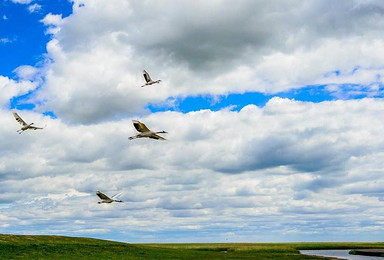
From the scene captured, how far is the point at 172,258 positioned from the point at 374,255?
48.6m

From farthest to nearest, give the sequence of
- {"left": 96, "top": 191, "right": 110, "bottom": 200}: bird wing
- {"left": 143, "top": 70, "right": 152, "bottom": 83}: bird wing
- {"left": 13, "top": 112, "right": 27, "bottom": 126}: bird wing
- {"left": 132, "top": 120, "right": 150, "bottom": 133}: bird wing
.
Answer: {"left": 13, "top": 112, "right": 27, "bottom": 126}: bird wing → {"left": 143, "top": 70, "right": 152, "bottom": 83}: bird wing → {"left": 96, "top": 191, "right": 110, "bottom": 200}: bird wing → {"left": 132, "top": 120, "right": 150, "bottom": 133}: bird wing

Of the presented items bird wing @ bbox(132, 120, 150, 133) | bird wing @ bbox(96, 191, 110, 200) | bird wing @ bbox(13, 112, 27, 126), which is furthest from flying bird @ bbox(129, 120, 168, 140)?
bird wing @ bbox(13, 112, 27, 126)

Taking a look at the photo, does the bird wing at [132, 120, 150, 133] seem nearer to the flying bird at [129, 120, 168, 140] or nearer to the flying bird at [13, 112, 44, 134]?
the flying bird at [129, 120, 168, 140]

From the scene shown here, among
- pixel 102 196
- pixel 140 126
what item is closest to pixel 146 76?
pixel 102 196

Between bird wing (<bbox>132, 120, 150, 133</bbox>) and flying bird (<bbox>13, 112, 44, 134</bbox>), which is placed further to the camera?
flying bird (<bbox>13, 112, 44, 134</bbox>)

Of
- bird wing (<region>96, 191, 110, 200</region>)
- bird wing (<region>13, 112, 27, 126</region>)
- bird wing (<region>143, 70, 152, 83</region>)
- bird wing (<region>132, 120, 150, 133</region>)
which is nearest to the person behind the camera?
bird wing (<region>132, 120, 150, 133</region>)

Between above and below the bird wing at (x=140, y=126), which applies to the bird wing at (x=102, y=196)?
below

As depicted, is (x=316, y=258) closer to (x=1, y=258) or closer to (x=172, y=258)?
(x=172, y=258)

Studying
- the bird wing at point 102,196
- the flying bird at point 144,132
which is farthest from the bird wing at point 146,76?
the flying bird at point 144,132

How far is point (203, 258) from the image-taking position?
75312 millimetres

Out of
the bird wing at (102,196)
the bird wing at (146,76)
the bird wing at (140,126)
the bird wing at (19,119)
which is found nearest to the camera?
the bird wing at (140,126)

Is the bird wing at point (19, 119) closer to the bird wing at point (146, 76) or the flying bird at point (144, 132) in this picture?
the bird wing at point (146, 76)

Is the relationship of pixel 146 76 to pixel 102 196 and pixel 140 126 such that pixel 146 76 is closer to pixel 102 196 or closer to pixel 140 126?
pixel 102 196

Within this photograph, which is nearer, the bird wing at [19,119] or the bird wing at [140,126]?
the bird wing at [140,126]
